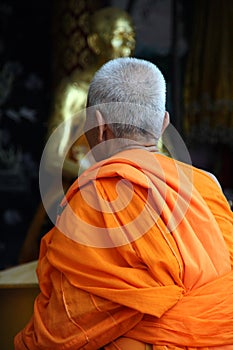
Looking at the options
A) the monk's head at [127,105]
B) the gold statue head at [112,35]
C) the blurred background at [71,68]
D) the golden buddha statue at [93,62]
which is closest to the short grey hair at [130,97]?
the monk's head at [127,105]

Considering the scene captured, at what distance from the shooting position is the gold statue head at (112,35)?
3955mm

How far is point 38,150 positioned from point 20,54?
72 cm

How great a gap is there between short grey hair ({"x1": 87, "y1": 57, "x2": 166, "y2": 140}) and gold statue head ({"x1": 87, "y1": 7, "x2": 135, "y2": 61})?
84.8 inches

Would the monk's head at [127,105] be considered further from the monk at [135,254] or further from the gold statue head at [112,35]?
the gold statue head at [112,35]

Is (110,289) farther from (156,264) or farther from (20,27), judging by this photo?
(20,27)

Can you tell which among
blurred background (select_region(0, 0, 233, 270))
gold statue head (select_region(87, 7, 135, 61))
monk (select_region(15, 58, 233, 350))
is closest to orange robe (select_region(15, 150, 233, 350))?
monk (select_region(15, 58, 233, 350))

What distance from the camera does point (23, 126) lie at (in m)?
5.39

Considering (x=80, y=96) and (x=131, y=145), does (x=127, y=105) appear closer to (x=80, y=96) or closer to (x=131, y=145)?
(x=131, y=145)

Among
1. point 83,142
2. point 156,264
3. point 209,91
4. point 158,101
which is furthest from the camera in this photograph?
point 209,91

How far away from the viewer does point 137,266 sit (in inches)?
67.4

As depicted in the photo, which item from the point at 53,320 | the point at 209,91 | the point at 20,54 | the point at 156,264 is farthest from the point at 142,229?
the point at 20,54

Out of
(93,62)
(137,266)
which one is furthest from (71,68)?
(137,266)

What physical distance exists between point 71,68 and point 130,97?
2946mm

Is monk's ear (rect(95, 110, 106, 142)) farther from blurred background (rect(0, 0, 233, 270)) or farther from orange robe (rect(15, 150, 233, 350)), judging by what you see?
blurred background (rect(0, 0, 233, 270))
